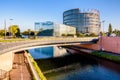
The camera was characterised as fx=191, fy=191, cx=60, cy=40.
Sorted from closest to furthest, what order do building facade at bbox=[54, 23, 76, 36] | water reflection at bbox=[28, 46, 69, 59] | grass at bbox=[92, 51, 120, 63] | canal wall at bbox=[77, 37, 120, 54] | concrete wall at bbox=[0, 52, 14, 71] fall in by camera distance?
1. concrete wall at bbox=[0, 52, 14, 71]
2. grass at bbox=[92, 51, 120, 63]
3. canal wall at bbox=[77, 37, 120, 54]
4. water reflection at bbox=[28, 46, 69, 59]
5. building facade at bbox=[54, 23, 76, 36]

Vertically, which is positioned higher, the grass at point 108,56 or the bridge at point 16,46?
the bridge at point 16,46

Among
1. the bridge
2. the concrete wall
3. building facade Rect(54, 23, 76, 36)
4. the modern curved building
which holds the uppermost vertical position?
the modern curved building

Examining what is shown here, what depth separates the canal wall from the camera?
58.1m

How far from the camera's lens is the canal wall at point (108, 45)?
58.1m

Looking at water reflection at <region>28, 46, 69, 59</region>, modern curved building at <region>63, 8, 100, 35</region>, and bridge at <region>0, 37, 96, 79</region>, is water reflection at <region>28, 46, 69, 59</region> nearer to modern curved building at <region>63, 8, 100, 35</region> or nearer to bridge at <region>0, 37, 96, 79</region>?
bridge at <region>0, 37, 96, 79</region>

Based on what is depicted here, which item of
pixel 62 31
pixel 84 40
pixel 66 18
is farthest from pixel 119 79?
pixel 66 18

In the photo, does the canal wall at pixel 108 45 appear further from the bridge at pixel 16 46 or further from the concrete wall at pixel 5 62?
the concrete wall at pixel 5 62

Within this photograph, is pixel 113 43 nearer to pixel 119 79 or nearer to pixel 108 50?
pixel 108 50

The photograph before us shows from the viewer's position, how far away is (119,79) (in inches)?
1371

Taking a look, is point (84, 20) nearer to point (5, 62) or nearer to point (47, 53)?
point (47, 53)

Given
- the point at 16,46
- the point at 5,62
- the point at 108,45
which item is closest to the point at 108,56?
the point at 108,45

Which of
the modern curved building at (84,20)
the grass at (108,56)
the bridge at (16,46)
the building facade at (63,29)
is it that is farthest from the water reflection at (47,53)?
the modern curved building at (84,20)

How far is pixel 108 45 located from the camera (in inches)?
2505

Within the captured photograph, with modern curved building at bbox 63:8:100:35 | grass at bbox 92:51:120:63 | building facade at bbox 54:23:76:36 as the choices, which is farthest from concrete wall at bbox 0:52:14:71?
modern curved building at bbox 63:8:100:35
